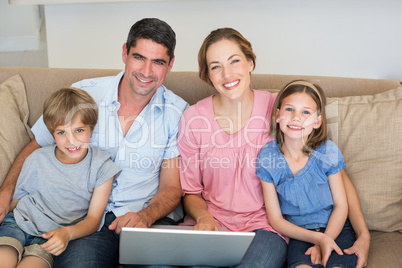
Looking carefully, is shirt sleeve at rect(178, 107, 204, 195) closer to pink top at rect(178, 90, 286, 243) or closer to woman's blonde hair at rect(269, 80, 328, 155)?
pink top at rect(178, 90, 286, 243)

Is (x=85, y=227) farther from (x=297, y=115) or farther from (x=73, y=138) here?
(x=297, y=115)

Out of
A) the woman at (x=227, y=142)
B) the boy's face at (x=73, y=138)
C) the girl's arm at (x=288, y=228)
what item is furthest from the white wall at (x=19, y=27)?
the girl's arm at (x=288, y=228)

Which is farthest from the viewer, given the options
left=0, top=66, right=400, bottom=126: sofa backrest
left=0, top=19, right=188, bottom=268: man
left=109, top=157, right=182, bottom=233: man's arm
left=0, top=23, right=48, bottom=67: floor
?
left=0, top=23, right=48, bottom=67: floor

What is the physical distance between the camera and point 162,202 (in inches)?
68.8

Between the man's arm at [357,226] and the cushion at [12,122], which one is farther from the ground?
the cushion at [12,122]

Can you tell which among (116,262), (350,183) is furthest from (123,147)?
(350,183)

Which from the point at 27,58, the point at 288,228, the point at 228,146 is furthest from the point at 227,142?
the point at 27,58

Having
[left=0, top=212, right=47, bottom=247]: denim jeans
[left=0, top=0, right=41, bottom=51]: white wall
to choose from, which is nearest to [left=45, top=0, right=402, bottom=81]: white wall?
[left=0, top=0, right=41, bottom=51]: white wall

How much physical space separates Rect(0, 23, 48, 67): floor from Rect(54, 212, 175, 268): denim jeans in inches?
113

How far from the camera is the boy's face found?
167 centimetres

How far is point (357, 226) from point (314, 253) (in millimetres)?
215

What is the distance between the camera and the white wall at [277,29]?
3031mm

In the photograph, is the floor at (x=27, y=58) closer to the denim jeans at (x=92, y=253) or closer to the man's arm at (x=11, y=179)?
the man's arm at (x=11, y=179)

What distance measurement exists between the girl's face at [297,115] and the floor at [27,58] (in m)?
3.05
